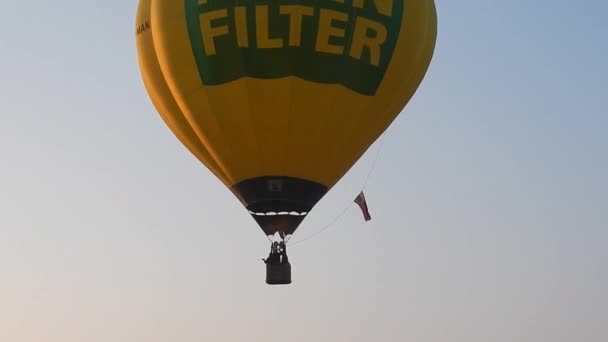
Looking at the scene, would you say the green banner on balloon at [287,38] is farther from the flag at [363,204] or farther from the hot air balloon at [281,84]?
the flag at [363,204]

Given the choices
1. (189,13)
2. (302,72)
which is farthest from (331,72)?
(189,13)

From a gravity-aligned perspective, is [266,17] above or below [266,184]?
above

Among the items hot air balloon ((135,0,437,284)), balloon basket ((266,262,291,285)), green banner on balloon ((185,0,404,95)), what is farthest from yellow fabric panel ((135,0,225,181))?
balloon basket ((266,262,291,285))

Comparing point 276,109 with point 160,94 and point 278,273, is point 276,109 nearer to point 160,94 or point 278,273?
point 160,94

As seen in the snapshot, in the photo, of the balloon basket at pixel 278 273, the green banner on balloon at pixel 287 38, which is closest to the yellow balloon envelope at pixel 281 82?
the green banner on balloon at pixel 287 38

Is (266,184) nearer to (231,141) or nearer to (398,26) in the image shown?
Answer: (231,141)

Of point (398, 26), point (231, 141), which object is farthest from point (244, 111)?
point (398, 26)
